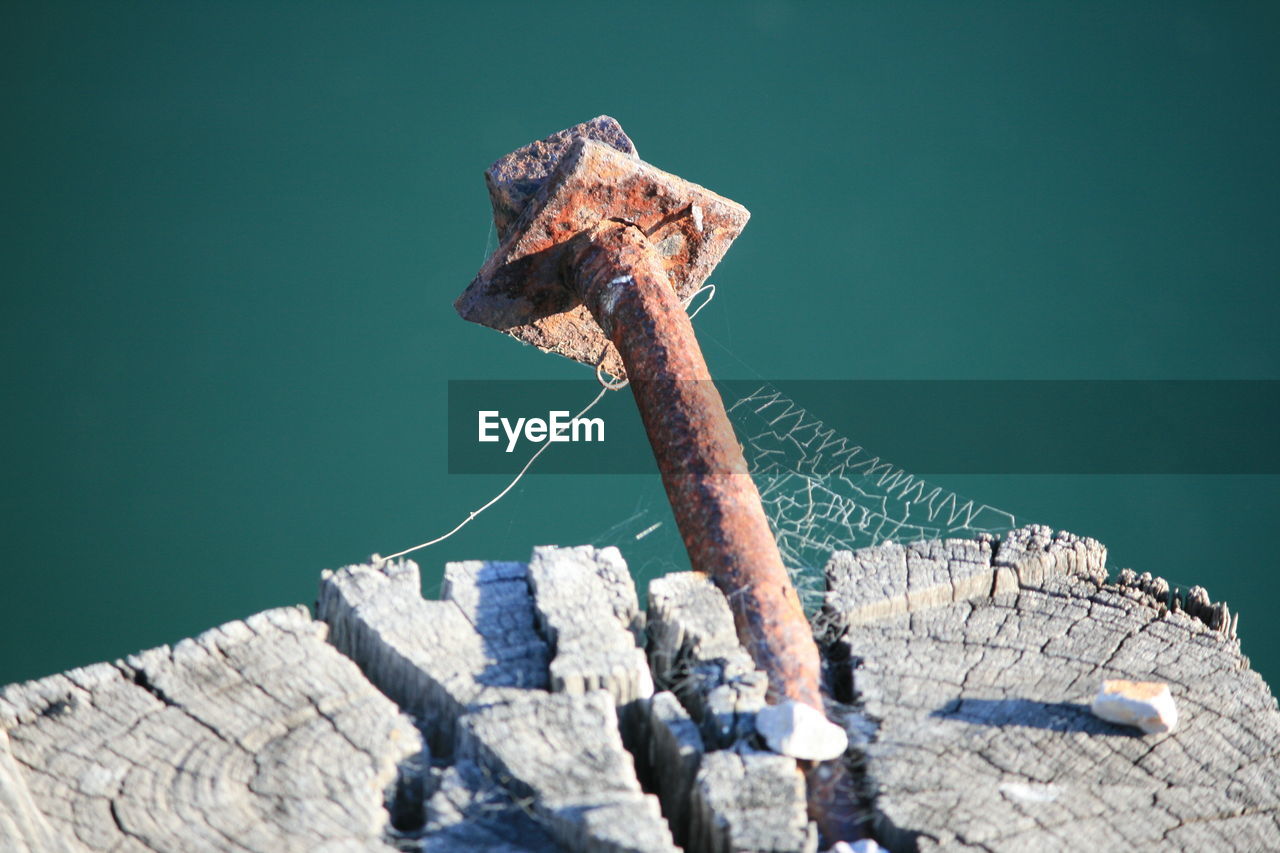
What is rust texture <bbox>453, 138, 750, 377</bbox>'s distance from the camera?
3.70m

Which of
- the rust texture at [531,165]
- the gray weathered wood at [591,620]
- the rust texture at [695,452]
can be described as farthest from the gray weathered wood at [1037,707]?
the rust texture at [531,165]

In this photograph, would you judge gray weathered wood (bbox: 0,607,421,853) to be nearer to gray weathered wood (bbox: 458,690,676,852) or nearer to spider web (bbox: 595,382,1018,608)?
gray weathered wood (bbox: 458,690,676,852)

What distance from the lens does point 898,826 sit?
2.09 meters

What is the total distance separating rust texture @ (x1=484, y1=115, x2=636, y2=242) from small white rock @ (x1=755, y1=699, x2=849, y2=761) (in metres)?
2.08

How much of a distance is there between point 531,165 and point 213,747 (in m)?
2.24

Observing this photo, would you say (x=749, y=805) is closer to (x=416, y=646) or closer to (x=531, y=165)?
(x=416, y=646)

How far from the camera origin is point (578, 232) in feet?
12.4

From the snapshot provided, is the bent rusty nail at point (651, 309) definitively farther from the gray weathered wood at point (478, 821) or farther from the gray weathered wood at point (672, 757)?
the gray weathered wood at point (478, 821)

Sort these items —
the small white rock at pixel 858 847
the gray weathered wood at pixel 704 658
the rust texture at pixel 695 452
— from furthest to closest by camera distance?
the rust texture at pixel 695 452
the gray weathered wood at pixel 704 658
the small white rock at pixel 858 847

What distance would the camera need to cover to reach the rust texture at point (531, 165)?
3.86 meters

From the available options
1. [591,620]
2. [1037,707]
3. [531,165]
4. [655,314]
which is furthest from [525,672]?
[531,165]

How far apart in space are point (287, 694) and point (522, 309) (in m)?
1.93

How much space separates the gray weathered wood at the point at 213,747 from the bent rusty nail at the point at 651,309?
763 millimetres

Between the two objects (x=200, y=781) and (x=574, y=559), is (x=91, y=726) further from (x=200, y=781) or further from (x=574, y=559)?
(x=574, y=559)
